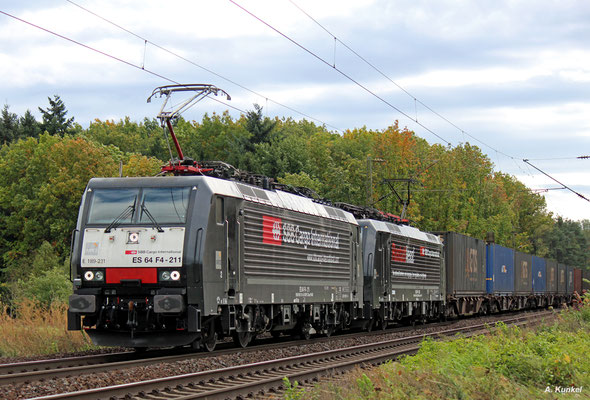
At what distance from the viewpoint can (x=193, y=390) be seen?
11.0 metres

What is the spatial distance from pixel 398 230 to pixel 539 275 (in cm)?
2559

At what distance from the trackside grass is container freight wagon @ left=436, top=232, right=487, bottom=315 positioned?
1987cm

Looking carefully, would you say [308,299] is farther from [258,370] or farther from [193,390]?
[193,390]

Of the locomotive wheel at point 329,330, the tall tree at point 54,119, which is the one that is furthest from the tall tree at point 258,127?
the locomotive wheel at point 329,330

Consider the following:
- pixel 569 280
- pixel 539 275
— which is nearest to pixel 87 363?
pixel 539 275

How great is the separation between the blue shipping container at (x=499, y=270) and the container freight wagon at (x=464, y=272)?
57cm

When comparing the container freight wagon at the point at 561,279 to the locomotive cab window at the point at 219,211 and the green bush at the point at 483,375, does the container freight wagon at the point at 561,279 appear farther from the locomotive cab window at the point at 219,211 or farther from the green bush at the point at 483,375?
the locomotive cab window at the point at 219,211

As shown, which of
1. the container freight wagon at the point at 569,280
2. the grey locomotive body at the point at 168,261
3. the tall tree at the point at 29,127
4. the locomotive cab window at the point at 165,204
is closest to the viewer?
the grey locomotive body at the point at 168,261

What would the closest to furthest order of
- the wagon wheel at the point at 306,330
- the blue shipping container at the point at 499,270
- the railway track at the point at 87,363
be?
the railway track at the point at 87,363 → the wagon wheel at the point at 306,330 → the blue shipping container at the point at 499,270

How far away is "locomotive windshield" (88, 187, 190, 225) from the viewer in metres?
14.7

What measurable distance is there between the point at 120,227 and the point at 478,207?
177ft

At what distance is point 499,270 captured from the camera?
39281 millimetres

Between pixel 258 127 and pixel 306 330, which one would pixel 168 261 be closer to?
pixel 306 330

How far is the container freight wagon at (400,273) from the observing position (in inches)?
977
